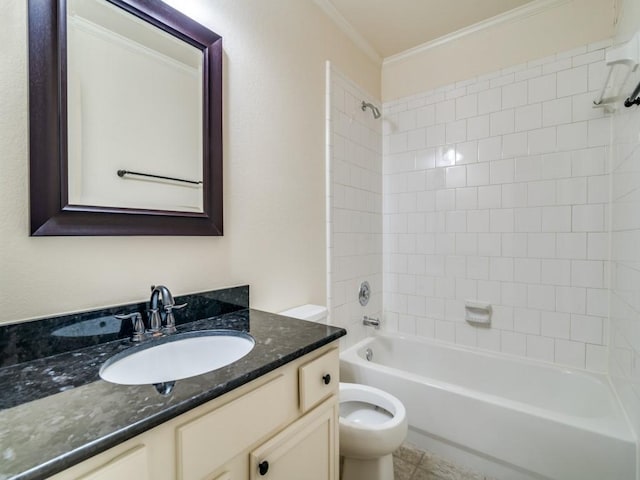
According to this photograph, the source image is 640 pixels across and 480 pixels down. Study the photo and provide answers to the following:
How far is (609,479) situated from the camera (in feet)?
3.99

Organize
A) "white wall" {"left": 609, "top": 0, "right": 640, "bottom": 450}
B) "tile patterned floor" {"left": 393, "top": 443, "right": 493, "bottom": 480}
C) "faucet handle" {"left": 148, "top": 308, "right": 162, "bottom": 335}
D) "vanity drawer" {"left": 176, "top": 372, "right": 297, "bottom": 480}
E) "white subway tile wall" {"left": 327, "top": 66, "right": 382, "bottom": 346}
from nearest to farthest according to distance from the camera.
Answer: "vanity drawer" {"left": 176, "top": 372, "right": 297, "bottom": 480}
"faucet handle" {"left": 148, "top": 308, "right": 162, "bottom": 335}
"white wall" {"left": 609, "top": 0, "right": 640, "bottom": 450}
"tile patterned floor" {"left": 393, "top": 443, "right": 493, "bottom": 480}
"white subway tile wall" {"left": 327, "top": 66, "right": 382, "bottom": 346}

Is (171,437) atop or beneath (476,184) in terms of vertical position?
beneath

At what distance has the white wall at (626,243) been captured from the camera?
122 cm

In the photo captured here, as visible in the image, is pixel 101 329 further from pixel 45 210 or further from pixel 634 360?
pixel 634 360

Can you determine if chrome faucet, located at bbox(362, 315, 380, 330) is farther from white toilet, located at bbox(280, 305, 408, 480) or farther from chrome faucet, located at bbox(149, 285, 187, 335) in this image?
chrome faucet, located at bbox(149, 285, 187, 335)

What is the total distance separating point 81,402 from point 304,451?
1.93 ft

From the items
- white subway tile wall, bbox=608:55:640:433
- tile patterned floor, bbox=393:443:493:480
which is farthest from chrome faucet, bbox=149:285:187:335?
white subway tile wall, bbox=608:55:640:433

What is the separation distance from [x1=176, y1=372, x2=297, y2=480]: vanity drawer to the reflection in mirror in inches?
27.9

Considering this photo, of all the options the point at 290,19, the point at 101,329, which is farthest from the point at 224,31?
the point at 101,329

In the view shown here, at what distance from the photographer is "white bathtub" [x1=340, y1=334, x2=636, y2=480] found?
126 centimetres

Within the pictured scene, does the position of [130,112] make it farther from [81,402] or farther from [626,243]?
[626,243]

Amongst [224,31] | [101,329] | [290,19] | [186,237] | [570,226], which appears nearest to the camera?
[101,329]

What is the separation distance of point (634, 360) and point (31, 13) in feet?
7.71

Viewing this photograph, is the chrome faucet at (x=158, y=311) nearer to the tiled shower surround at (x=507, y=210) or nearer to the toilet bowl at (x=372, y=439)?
the toilet bowl at (x=372, y=439)
